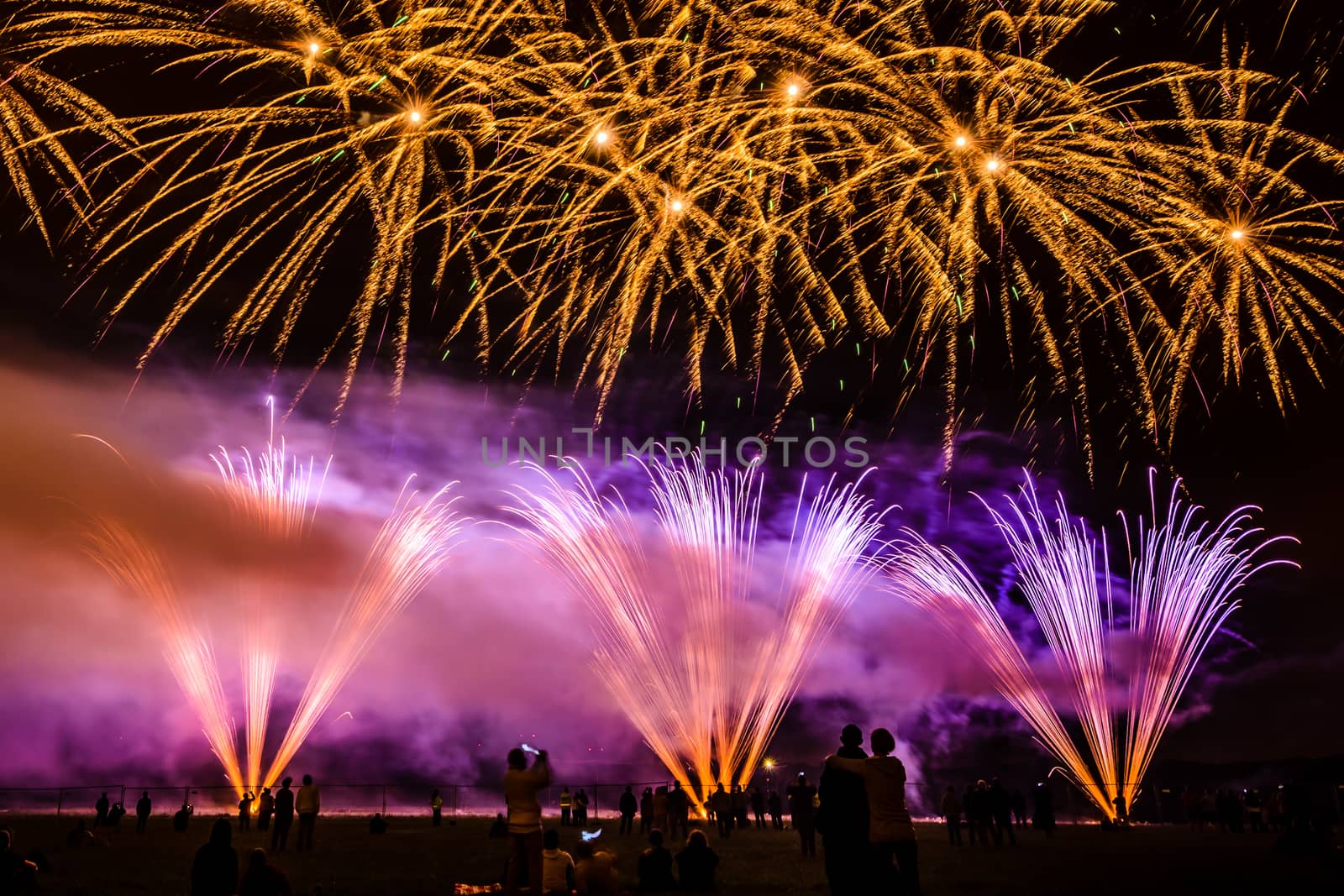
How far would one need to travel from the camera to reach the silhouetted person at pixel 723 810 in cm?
2802

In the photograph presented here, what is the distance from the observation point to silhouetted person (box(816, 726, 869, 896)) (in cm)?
816

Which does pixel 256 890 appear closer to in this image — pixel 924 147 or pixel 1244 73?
pixel 924 147

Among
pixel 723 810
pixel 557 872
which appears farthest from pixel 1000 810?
pixel 557 872

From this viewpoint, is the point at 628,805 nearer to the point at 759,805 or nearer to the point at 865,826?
the point at 759,805

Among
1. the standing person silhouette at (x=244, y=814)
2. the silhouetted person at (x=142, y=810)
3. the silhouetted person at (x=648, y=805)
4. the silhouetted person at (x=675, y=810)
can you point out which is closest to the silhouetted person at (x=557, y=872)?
the silhouetted person at (x=648, y=805)

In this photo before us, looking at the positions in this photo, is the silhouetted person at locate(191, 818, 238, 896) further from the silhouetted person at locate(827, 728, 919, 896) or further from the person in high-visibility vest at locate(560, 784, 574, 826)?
the person in high-visibility vest at locate(560, 784, 574, 826)

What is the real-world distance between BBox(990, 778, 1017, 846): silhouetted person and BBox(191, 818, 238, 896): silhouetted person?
18103 mm

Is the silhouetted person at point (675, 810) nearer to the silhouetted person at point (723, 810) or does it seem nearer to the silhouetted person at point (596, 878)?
the silhouetted person at point (723, 810)

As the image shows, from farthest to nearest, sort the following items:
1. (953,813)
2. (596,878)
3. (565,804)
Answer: (565,804) → (953,813) → (596,878)

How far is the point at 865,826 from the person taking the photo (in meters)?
8.25

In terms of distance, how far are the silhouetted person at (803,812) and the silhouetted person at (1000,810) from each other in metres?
5.47

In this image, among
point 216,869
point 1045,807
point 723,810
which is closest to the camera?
point 216,869

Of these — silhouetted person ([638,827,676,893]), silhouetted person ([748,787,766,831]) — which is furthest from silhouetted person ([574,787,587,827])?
silhouetted person ([638,827,676,893])

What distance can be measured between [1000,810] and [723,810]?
331 inches
